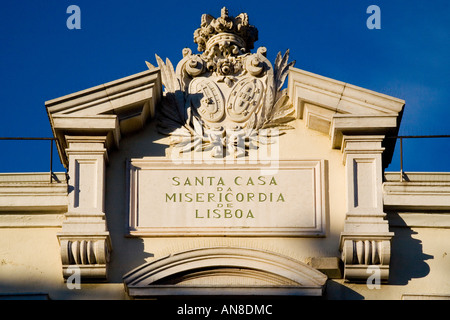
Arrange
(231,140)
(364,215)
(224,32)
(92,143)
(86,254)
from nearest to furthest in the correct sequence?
1. (86,254)
2. (364,215)
3. (92,143)
4. (231,140)
5. (224,32)

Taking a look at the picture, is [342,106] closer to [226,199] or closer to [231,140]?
[231,140]

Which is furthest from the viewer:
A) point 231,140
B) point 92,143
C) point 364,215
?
point 231,140

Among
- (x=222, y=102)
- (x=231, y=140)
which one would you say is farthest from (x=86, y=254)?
(x=222, y=102)

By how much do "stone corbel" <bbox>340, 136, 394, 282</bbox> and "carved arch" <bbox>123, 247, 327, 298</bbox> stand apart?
22.5 inches

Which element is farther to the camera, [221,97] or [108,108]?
[221,97]

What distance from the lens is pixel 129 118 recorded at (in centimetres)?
2456

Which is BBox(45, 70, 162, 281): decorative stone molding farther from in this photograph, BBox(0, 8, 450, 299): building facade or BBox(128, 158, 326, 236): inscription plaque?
BBox(128, 158, 326, 236): inscription plaque

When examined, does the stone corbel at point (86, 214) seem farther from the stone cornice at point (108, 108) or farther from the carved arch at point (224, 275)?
the carved arch at point (224, 275)

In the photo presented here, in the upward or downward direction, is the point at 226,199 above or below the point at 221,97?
below

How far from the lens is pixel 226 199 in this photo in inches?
952

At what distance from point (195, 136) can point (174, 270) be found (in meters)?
2.23

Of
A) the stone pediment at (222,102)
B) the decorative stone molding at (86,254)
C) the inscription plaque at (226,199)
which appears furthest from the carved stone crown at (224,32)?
the decorative stone molding at (86,254)

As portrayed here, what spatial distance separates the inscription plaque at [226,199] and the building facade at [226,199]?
0.07 ft
